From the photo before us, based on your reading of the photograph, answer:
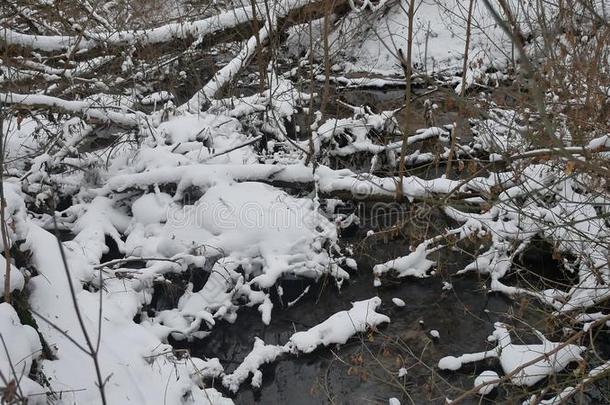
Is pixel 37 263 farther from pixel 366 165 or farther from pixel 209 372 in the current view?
pixel 366 165

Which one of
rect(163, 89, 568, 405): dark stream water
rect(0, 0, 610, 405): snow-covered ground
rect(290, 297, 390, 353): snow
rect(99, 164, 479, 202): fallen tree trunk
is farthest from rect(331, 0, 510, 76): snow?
rect(290, 297, 390, 353): snow

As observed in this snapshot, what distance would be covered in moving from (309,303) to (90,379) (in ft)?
7.13

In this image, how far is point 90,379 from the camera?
354cm

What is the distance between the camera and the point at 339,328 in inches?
188

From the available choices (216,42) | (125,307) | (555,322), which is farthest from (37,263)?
(216,42)

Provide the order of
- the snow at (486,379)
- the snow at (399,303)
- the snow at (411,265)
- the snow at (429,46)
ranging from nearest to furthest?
the snow at (486,379), the snow at (399,303), the snow at (411,265), the snow at (429,46)

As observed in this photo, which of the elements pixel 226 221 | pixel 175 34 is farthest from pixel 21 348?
pixel 175 34

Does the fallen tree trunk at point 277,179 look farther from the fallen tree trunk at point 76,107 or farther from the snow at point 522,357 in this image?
the snow at point 522,357

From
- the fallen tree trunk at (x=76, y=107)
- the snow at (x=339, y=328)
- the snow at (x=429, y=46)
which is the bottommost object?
the snow at (x=339, y=328)

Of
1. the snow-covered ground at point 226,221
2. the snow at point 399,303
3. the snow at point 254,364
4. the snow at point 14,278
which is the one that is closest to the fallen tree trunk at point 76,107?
the snow-covered ground at point 226,221

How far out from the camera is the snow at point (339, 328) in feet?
15.3

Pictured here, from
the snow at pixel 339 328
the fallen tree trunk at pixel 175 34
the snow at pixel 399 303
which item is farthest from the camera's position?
the fallen tree trunk at pixel 175 34

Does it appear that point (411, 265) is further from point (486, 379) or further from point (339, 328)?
point (486, 379)

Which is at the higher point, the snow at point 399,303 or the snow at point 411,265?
the snow at point 411,265
